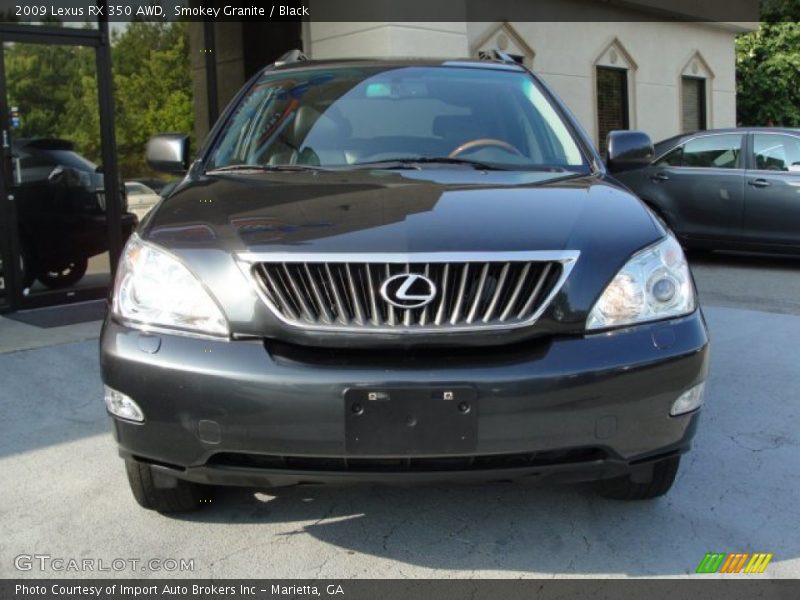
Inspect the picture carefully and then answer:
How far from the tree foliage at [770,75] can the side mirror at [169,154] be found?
20219mm

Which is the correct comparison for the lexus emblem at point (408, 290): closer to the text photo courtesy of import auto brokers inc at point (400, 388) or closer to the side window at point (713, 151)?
the text photo courtesy of import auto brokers inc at point (400, 388)

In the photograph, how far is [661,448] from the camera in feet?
7.91

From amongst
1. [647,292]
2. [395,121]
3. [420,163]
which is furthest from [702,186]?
[647,292]

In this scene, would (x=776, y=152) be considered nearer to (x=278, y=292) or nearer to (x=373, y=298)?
(x=373, y=298)

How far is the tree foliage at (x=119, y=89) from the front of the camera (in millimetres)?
6348

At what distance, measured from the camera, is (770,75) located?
20.9m

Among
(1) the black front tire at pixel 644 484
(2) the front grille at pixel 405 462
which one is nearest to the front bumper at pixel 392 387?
(2) the front grille at pixel 405 462

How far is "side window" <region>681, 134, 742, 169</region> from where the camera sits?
854cm

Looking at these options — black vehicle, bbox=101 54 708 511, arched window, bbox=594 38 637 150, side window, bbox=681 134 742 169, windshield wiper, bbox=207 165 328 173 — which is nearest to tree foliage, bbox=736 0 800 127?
arched window, bbox=594 38 637 150

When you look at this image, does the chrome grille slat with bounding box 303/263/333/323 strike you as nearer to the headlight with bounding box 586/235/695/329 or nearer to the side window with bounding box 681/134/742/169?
the headlight with bounding box 586/235/695/329

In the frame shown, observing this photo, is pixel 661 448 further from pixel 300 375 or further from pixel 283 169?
pixel 283 169

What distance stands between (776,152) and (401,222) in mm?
7114

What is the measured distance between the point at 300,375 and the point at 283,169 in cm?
127

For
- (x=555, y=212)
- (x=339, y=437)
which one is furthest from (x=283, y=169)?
(x=339, y=437)
